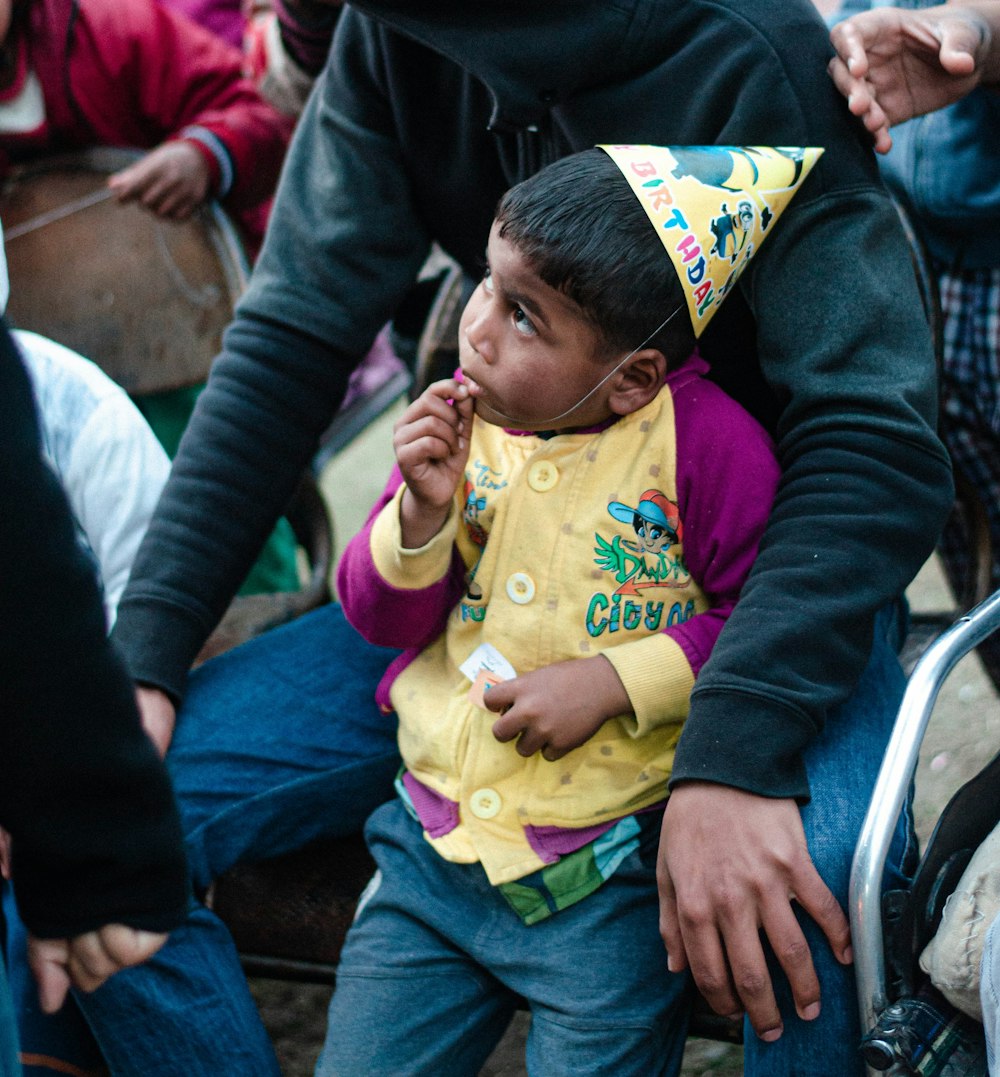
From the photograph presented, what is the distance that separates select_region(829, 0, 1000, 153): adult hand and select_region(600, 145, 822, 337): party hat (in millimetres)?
96

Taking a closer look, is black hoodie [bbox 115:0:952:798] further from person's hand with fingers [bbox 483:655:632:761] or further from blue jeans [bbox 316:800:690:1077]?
blue jeans [bbox 316:800:690:1077]

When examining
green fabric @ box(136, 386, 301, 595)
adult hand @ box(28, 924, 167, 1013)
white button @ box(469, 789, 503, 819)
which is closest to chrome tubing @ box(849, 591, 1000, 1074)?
white button @ box(469, 789, 503, 819)

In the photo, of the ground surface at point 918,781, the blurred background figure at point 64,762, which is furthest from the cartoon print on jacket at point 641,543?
the ground surface at point 918,781

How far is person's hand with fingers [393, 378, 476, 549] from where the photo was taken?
1290mm

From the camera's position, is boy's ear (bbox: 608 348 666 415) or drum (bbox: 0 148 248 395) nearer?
boy's ear (bbox: 608 348 666 415)

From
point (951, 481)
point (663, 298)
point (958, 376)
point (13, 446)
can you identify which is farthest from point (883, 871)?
point (958, 376)

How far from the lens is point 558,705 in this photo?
4.24 feet

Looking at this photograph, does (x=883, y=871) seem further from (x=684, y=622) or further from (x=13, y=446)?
(x=13, y=446)

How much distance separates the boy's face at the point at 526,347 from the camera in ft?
4.21

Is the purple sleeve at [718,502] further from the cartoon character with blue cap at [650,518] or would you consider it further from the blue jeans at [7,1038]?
the blue jeans at [7,1038]

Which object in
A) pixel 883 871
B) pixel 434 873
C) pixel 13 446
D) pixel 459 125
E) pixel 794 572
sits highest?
pixel 13 446

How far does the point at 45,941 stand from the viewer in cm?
102

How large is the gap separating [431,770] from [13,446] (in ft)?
2.37

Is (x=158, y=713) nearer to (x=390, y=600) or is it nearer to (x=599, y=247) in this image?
(x=390, y=600)
